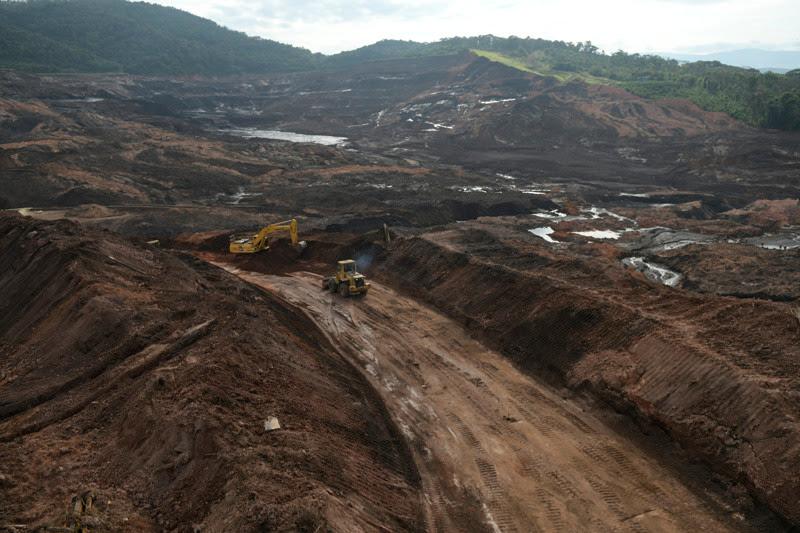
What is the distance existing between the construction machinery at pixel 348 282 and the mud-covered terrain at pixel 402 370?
2.50 ft

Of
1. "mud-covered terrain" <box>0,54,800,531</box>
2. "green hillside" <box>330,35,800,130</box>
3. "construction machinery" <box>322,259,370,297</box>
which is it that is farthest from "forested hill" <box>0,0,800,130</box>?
"construction machinery" <box>322,259,370,297</box>

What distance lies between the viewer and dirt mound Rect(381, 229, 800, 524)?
41.1 feet

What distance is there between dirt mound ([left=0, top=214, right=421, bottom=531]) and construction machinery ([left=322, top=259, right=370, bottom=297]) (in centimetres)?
436

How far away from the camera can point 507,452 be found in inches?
562

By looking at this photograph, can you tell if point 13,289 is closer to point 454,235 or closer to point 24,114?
point 454,235

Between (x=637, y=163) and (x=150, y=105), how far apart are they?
70062mm

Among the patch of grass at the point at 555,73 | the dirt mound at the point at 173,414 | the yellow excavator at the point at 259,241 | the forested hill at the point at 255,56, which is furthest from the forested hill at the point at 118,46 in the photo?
the dirt mound at the point at 173,414

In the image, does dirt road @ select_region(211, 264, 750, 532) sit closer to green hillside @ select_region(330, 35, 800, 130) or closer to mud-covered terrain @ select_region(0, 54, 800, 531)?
mud-covered terrain @ select_region(0, 54, 800, 531)

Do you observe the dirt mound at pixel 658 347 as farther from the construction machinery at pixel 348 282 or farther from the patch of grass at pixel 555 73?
the patch of grass at pixel 555 73

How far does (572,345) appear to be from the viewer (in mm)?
18297

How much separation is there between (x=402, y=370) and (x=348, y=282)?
712cm

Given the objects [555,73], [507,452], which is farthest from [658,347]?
[555,73]

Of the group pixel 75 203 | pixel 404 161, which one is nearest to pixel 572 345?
pixel 75 203

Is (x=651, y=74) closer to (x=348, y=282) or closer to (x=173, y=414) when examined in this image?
(x=348, y=282)
